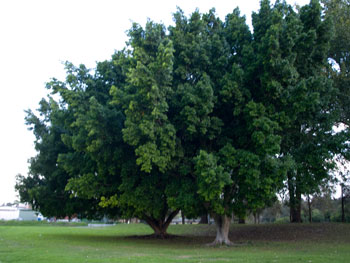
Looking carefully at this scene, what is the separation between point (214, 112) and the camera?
73.7 ft

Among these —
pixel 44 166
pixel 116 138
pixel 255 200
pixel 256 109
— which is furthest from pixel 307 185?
pixel 44 166

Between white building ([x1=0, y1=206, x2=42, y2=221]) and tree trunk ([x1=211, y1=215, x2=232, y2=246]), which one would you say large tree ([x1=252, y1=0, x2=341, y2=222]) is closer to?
tree trunk ([x1=211, y1=215, x2=232, y2=246])

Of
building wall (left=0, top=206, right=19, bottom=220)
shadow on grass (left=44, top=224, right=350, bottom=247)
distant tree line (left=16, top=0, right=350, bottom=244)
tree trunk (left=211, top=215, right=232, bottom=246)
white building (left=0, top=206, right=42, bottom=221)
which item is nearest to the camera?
distant tree line (left=16, top=0, right=350, bottom=244)

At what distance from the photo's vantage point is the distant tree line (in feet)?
62.2

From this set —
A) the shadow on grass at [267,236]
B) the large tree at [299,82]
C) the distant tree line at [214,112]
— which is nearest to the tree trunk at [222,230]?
the distant tree line at [214,112]

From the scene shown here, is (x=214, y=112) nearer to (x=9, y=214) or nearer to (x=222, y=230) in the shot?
(x=222, y=230)

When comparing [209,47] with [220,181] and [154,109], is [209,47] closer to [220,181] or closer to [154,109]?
[154,109]

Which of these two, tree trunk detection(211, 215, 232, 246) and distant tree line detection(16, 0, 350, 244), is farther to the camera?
tree trunk detection(211, 215, 232, 246)

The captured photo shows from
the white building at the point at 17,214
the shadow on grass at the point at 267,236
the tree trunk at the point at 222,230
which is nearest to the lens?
the tree trunk at the point at 222,230

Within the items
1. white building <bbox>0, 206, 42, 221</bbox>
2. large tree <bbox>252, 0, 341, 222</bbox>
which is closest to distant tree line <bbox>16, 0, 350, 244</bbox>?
large tree <bbox>252, 0, 341, 222</bbox>

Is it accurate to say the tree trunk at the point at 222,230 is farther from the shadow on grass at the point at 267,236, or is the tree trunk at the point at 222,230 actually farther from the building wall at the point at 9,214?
the building wall at the point at 9,214

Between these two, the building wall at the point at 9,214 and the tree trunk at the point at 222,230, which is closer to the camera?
the tree trunk at the point at 222,230

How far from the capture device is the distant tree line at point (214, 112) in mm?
18969

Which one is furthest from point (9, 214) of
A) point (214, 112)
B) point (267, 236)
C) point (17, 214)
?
point (214, 112)
